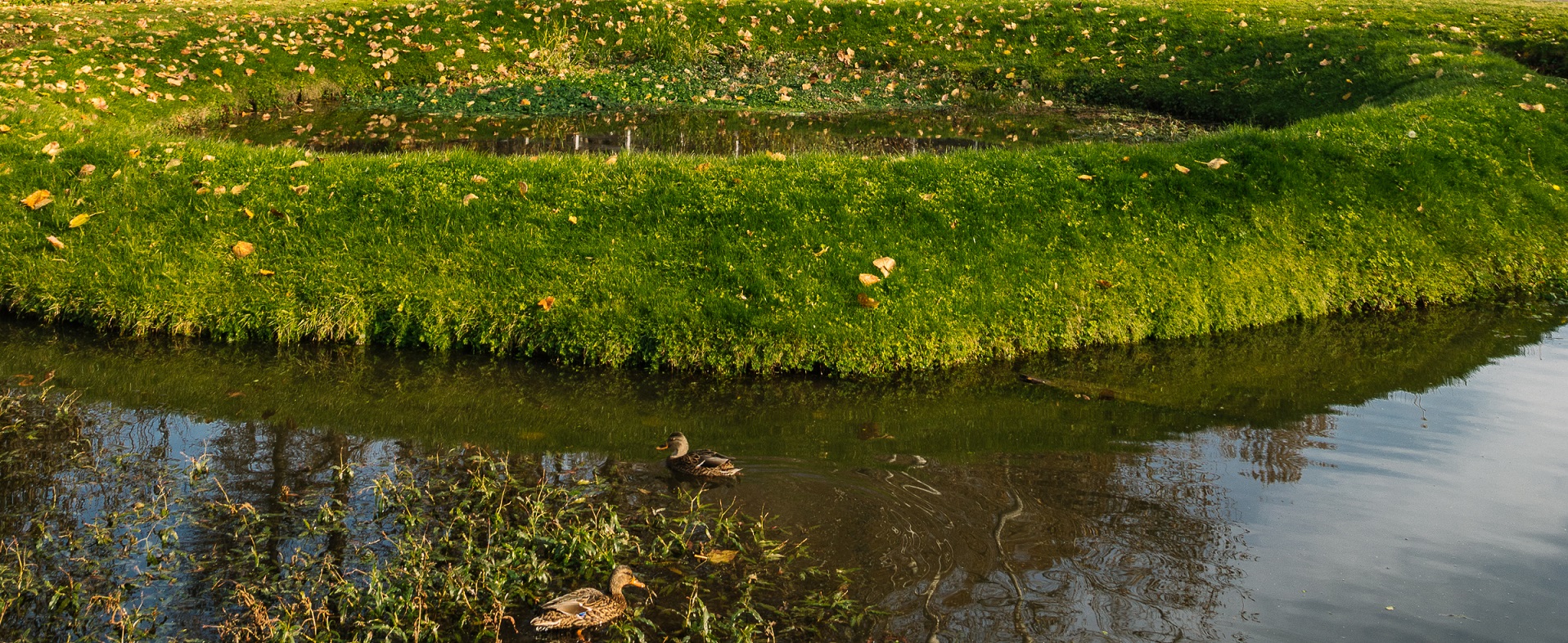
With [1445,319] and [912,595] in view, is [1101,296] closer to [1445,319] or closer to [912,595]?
[1445,319]

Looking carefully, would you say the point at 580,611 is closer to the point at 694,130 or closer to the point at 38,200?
the point at 38,200

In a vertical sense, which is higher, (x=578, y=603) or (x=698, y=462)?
(x=578, y=603)

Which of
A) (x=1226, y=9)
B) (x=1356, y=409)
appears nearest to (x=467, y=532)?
(x=1356, y=409)

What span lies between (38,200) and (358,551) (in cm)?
627

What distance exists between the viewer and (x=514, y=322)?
27.3 feet

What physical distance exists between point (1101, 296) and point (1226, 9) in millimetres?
13204

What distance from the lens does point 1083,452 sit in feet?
22.5

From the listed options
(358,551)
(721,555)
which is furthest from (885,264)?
(358,551)

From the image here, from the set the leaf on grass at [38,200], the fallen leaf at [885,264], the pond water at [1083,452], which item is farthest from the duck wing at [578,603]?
the leaf on grass at [38,200]

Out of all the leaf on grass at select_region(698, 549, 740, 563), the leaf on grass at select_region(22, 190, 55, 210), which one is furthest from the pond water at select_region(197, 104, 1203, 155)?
the leaf on grass at select_region(698, 549, 740, 563)

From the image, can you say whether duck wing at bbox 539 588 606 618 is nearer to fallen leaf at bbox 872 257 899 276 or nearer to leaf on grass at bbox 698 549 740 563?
leaf on grass at bbox 698 549 740 563

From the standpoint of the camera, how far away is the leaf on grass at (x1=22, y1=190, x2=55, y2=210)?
9.09 metres

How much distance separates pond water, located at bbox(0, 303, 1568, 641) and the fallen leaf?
1.01 metres

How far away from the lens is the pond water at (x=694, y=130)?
13.7 m
